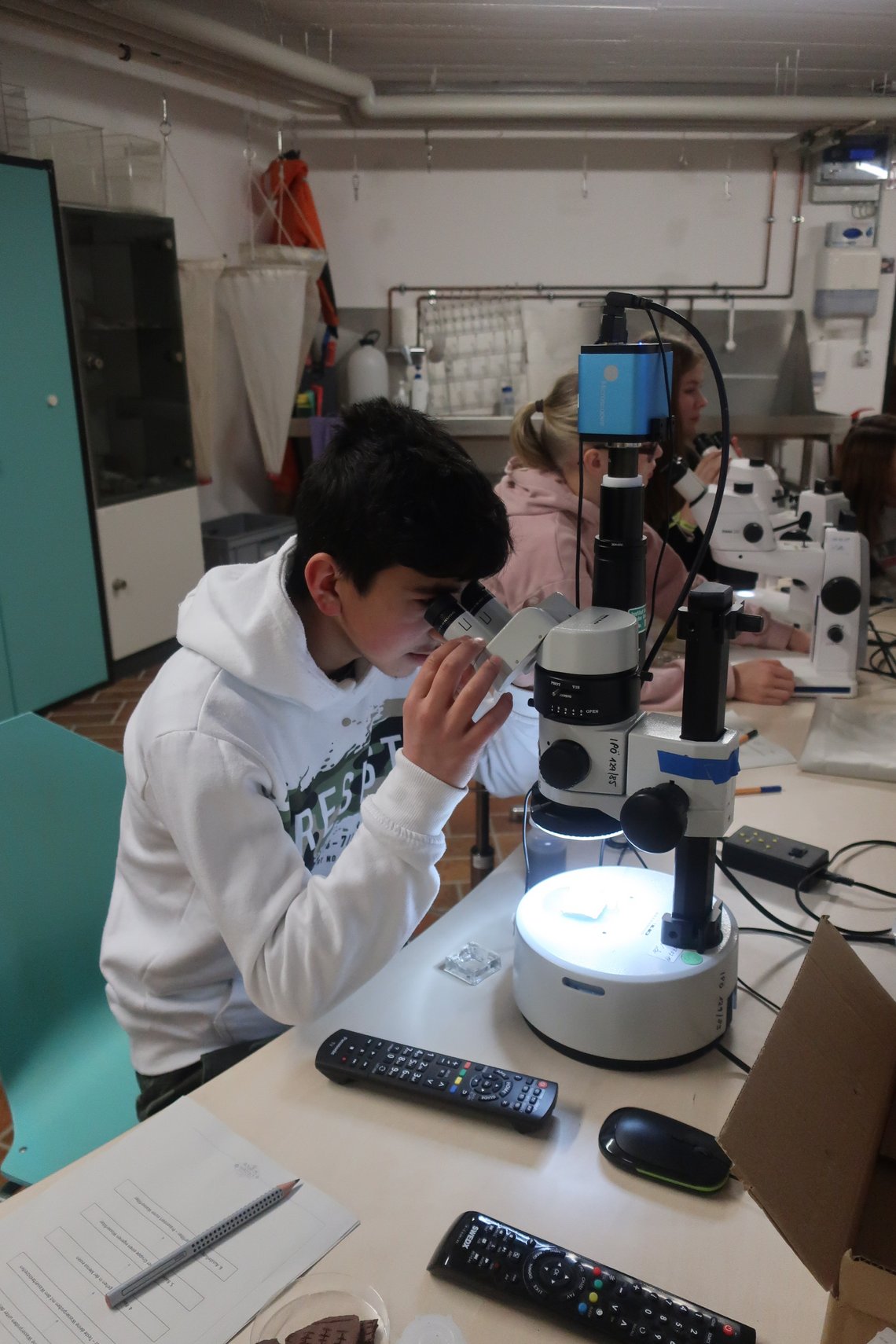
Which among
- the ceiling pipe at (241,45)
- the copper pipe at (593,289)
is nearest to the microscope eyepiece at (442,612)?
the ceiling pipe at (241,45)

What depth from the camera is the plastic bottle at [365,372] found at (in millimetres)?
5012

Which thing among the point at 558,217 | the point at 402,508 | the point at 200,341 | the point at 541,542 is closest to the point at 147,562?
the point at 200,341

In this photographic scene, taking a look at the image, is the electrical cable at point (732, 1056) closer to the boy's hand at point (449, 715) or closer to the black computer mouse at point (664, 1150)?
the black computer mouse at point (664, 1150)

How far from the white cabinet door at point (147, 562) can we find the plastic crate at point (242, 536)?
0.58 feet

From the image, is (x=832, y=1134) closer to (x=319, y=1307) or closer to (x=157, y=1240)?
(x=319, y=1307)

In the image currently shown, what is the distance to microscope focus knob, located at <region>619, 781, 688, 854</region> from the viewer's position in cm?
81

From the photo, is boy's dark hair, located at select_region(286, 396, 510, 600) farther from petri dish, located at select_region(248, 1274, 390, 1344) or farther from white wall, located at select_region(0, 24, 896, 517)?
white wall, located at select_region(0, 24, 896, 517)

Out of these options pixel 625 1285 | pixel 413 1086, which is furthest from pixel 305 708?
pixel 625 1285

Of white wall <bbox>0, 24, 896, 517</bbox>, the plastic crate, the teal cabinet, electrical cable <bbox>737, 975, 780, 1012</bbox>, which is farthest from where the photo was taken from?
white wall <bbox>0, 24, 896, 517</bbox>

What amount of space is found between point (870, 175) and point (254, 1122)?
570 centimetres

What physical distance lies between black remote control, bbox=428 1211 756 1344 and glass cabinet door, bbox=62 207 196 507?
344cm

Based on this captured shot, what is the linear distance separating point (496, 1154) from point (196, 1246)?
0.24m

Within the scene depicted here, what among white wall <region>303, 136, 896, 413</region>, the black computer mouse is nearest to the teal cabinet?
white wall <region>303, 136, 896, 413</region>

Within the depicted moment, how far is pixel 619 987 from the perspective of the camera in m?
0.86
